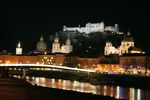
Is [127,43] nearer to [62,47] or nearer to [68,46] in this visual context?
[68,46]

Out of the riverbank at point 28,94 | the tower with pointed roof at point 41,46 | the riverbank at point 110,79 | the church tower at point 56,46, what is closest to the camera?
the riverbank at point 28,94

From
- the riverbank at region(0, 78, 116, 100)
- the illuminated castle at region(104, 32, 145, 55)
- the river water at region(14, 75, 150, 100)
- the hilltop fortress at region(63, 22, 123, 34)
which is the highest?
the hilltop fortress at region(63, 22, 123, 34)

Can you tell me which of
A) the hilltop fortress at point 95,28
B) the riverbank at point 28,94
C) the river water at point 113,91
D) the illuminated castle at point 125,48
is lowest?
the river water at point 113,91

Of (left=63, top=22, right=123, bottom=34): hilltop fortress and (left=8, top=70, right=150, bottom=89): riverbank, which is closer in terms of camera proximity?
(left=8, top=70, right=150, bottom=89): riverbank

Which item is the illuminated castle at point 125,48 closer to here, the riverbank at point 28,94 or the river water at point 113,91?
the river water at point 113,91

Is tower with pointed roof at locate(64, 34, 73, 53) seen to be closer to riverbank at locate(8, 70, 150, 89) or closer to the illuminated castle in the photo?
the illuminated castle

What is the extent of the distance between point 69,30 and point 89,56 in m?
42.0

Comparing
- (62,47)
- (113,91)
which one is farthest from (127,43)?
(113,91)

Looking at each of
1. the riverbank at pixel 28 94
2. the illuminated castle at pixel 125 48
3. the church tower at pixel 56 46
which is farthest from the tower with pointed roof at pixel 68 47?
the riverbank at pixel 28 94

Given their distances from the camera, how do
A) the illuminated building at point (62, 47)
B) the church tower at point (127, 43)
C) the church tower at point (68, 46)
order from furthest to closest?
the illuminated building at point (62, 47)
the church tower at point (68, 46)
the church tower at point (127, 43)

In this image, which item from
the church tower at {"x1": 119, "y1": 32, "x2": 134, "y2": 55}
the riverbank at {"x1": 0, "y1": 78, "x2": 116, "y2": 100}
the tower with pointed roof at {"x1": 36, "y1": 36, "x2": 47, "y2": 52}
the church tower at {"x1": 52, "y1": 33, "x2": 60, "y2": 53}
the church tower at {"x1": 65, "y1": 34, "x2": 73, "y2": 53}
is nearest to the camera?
the riverbank at {"x1": 0, "y1": 78, "x2": 116, "y2": 100}

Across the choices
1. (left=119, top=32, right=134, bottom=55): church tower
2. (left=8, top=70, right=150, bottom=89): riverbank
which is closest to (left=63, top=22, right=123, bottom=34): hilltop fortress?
(left=119, top=32, right=134, bottom=55): church tower

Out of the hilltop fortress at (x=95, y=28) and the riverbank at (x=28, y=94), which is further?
the hilltop fortress at (x=95, y=28)

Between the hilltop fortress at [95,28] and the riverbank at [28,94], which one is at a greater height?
the hilltop fortress at [95,28]
